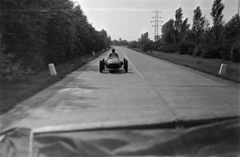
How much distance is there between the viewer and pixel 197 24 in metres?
64.0

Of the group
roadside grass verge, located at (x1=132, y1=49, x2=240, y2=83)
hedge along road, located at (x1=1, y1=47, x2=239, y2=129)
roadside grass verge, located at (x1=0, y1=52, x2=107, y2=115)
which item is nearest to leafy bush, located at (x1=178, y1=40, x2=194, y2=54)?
roadside grass verge, located at (x1=132, y1=49, x2=240, y2=83)

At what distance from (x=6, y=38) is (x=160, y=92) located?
27.8 ft

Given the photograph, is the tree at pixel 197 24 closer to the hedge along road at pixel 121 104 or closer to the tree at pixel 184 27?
the tree at pixel 184 27

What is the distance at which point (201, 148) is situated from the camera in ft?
13.1

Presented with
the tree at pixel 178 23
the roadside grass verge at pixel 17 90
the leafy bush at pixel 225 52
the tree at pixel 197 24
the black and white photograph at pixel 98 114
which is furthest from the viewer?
the tree at pixel 178 23

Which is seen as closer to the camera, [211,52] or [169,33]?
[211,52]

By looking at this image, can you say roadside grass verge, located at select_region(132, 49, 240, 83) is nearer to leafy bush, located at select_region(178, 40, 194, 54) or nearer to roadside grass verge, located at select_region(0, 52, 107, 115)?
roadside grass verge, located at select_region(0, 52, 107, 115)

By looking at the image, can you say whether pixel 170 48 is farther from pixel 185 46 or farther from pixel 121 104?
pixel 121 104

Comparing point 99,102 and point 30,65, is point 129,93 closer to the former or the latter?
point 99,102

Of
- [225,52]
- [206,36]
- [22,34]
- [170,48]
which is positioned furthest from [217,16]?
[22,34]

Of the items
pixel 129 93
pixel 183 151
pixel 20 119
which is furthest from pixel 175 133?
pixel 129 93

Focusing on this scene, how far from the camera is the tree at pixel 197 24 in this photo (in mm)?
62209

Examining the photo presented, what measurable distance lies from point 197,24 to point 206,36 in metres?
11.5

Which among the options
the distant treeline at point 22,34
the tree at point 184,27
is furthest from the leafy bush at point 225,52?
the tree at point 184,27
